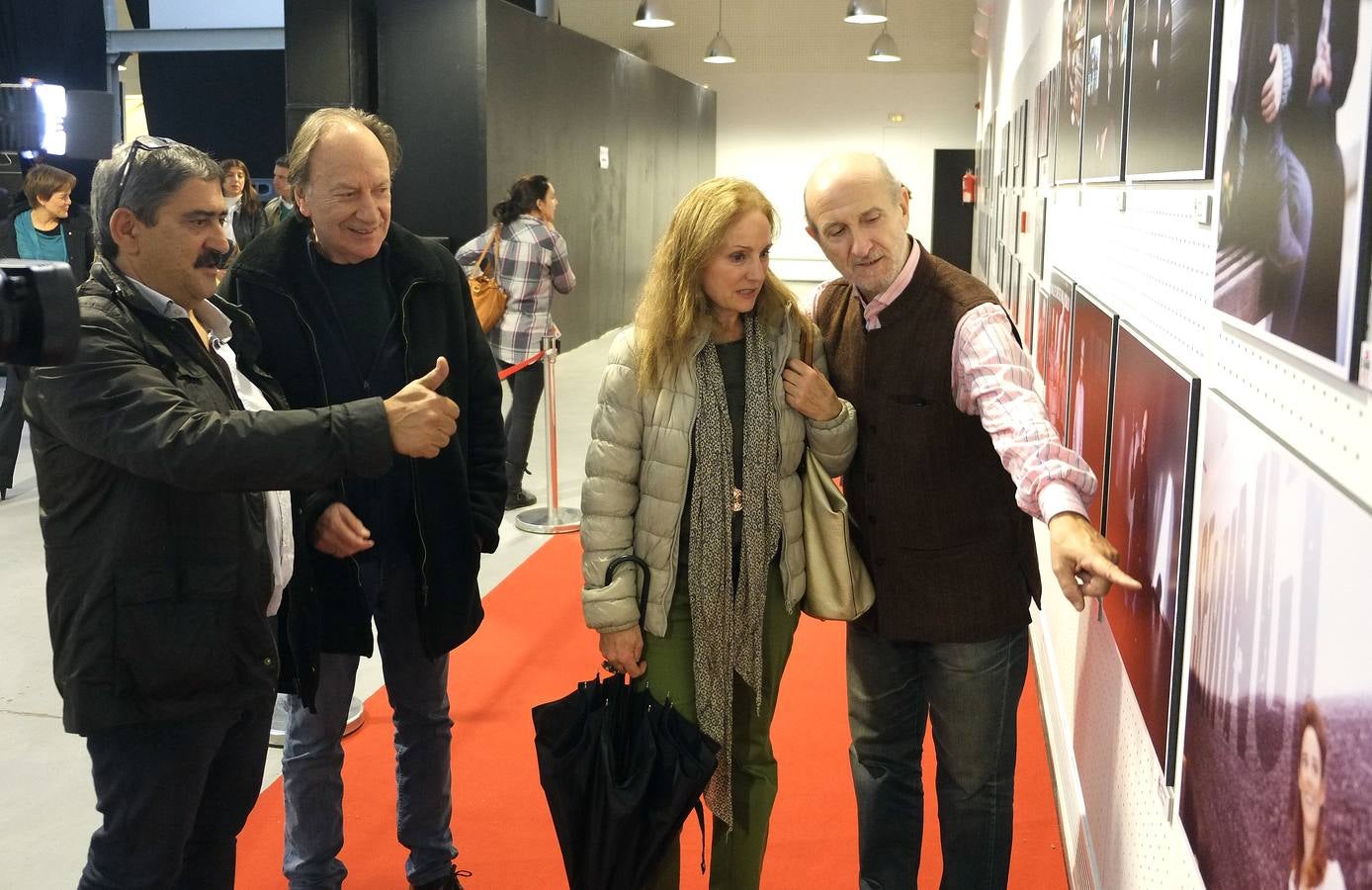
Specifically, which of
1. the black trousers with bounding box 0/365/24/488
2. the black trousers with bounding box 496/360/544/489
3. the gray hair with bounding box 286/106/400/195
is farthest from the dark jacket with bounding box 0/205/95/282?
the gray hair with bounding box 286/106/400/195

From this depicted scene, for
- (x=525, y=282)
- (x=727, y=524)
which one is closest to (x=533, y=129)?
(x=525, y=282)

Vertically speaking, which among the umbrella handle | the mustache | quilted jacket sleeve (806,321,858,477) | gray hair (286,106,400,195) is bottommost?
the umbrella handle

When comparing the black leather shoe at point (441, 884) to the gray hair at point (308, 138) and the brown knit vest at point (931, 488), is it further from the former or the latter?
the gray hair at point (308, 138)

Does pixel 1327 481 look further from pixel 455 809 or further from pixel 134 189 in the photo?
pixel 455 809

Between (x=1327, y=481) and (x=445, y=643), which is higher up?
(x=1327, y=481)

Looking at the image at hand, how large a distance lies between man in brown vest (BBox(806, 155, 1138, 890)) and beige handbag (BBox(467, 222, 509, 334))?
3759 millimetres

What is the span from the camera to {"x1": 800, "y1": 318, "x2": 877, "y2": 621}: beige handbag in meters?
2.20

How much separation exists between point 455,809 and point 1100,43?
8.09ft

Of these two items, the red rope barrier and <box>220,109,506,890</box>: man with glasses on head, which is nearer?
<box>220,109,506,890</box>: man with glasses on head

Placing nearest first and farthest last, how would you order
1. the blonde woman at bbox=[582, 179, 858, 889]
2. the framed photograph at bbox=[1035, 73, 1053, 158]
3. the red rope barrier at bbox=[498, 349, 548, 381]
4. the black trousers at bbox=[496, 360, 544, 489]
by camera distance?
1. the blonde woman at bbox=[582, 179, 858, 889]
2. the framed photograph at bbox=[1035, 73, 1053, 158]
3. the red rope barrier at bbox=[498, 349, 548, 381]
4. the black trousers at bbox=[496, 360, 544, 489]

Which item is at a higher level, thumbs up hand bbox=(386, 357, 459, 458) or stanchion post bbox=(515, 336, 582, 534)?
thumbs up hand bbox=(386, 357, 459, 458)

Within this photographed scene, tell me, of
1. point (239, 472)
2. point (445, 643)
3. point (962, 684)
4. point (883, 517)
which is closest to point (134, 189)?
point (239, 472)

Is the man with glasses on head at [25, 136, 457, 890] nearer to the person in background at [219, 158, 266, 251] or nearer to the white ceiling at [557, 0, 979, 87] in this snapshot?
the person in background at [219, 158, 266, 251]

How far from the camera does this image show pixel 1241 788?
4.11 feet
